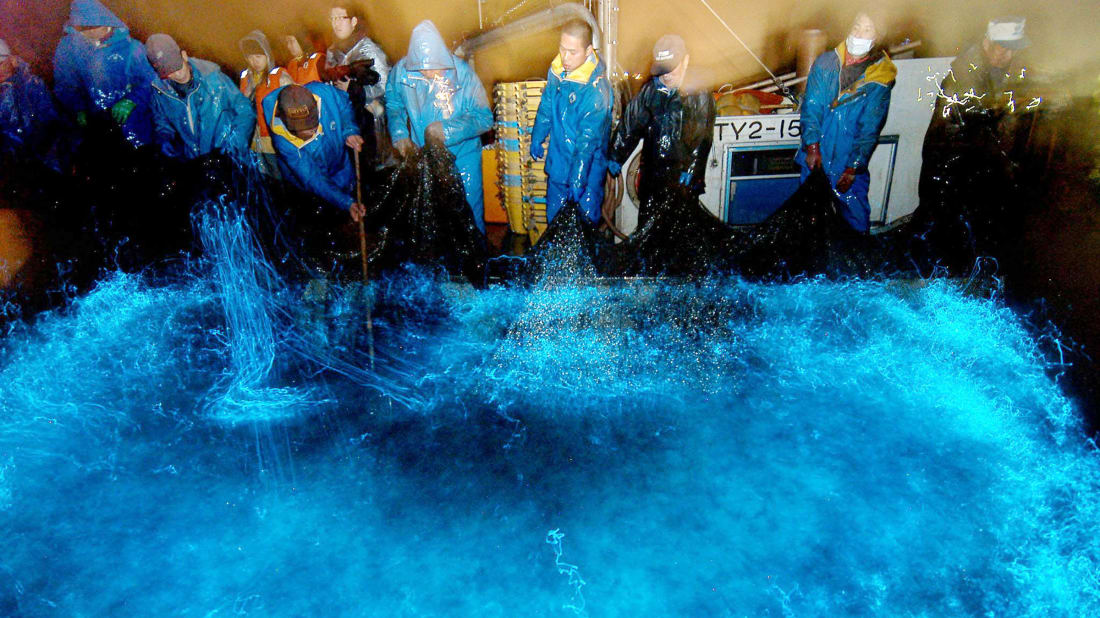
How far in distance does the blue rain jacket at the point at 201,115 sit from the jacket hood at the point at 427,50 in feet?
Result: 6.38

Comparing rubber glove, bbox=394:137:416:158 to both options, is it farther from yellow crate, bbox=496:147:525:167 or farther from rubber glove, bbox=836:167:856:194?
rubber glove, bbox=836:167:856:194

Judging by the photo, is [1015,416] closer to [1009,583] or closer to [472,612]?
[1009,583]

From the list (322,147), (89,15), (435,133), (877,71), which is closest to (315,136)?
(322,147)

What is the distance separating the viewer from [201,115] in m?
6.21

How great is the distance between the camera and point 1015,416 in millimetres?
3633

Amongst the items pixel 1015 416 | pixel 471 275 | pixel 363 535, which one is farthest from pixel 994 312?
pixel 363 535

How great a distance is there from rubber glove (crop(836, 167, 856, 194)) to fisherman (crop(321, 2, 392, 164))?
4387 mm

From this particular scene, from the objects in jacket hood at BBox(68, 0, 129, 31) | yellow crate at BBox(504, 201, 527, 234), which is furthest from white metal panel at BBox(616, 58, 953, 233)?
jacket hood at BBox(68, 0, 129, 31)

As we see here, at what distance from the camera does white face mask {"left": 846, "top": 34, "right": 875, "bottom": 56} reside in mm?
5395

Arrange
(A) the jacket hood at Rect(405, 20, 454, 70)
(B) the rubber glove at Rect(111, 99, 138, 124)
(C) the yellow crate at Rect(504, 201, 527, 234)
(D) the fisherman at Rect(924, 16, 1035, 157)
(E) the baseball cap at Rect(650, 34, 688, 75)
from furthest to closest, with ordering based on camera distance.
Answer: (C) the yellow crate at Rect(504, 201, 527, 234) → (B) the rubber glove at Rect(111, 99, 138, 124) → (A) the jacket hood at Rect(405, 20, 454, 70) → (E) the baseball cap at Rect(650, 34, 688, 75) → (D) the fisherman at Rect(924, 16, 1035, 157)

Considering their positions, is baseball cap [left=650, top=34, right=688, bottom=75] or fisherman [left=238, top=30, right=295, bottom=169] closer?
baseball cap [left=650, top=34, right=688, bottom=75]

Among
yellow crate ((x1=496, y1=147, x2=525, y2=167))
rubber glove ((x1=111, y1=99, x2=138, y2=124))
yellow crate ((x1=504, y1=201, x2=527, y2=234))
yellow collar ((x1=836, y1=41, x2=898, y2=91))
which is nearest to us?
yellow collar ((x1=836, y1=41, x2=898, y2=91))

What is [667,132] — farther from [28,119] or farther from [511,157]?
[28,119]

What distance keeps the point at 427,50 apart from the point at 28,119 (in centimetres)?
403
